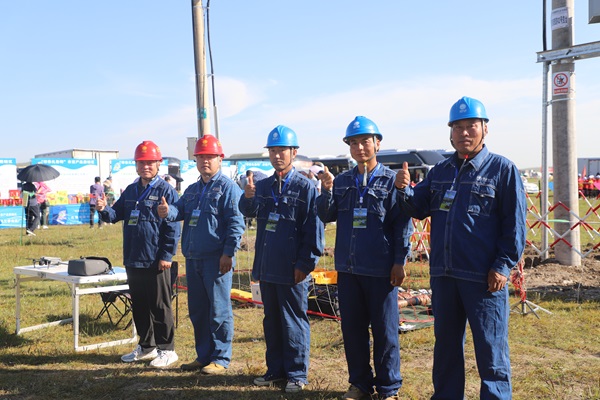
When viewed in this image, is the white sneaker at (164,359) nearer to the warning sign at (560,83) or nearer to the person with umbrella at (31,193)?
the warning sign at (560,83)

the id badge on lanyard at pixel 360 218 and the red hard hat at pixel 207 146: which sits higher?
the red hard hat at pixel 207 146

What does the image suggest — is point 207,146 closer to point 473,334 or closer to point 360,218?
point 360,218

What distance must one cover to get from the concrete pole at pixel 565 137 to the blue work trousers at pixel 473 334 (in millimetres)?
6861

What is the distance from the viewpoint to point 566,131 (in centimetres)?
965

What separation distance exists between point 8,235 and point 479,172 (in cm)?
1776

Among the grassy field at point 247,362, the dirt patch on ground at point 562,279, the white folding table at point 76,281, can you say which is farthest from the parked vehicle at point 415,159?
the white folding table at point 76,281

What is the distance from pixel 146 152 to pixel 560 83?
7.37 metres

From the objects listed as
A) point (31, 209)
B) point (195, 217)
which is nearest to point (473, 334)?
point (195, 217)

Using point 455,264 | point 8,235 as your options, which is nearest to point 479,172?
point 455,264

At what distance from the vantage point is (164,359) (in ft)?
17.4

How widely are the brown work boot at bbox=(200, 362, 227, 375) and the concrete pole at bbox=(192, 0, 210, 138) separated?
15.5 feet

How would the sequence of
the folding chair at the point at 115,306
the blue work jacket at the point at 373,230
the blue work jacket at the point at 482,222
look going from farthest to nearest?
1. the folding chair at the point at 115,306
2. the blue work jacket at the point at 373,230
3. the blue work jacket at the point at 482,222

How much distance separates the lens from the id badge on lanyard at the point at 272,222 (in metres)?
4.54

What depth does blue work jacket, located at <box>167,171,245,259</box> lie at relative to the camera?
4.94 meters
